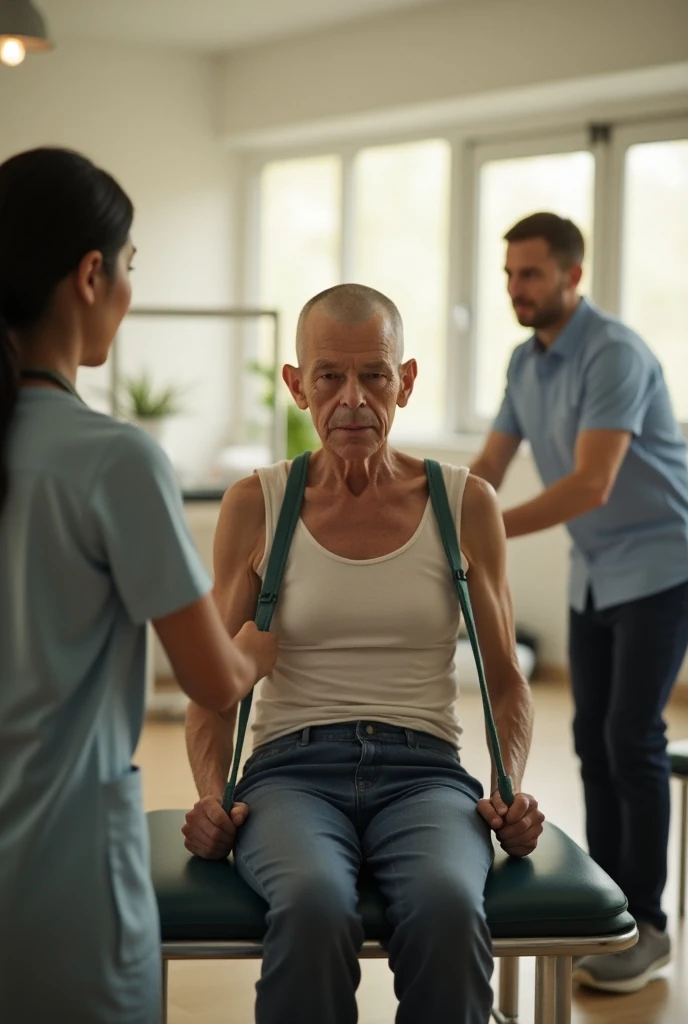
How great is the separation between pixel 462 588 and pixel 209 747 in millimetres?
408

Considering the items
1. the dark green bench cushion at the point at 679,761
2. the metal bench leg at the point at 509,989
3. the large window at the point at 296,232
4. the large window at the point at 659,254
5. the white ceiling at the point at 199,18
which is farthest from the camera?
the large window at the point at 296,232

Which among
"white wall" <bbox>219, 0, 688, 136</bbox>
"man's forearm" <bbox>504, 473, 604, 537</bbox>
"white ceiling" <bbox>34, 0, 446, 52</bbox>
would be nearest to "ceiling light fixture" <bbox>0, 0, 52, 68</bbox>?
"man's forearm" <bbox>504, 473, 604, 537</bbox>

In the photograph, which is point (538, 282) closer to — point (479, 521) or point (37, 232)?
point (479, 521)

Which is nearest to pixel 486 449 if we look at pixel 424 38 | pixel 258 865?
pixel 258 865

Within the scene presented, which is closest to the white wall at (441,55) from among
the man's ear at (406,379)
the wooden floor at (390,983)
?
the wooden floor at (390,983)

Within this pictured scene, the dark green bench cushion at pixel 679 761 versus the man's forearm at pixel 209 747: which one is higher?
the man's forearm at pixel 209 747

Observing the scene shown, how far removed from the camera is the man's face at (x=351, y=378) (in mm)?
1871

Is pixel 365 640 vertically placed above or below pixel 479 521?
below

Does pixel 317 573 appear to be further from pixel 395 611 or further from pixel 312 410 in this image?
pixel 312 410

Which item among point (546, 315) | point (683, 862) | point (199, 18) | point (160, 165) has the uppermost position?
point (199, 18)

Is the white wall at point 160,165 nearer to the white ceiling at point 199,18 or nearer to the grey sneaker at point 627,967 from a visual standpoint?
the white ceiling at point 199,18

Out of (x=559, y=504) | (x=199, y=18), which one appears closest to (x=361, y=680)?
(x=559, y=504)

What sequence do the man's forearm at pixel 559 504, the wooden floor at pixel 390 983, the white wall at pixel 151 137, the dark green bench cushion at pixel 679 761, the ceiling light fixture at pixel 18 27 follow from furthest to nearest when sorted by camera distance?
the white wall at pixel 151 137, the ceiling light fixture at pixel 18 27, the dark green bench cushion at pixel 679 761, the man's forearm at pixel 559 504, the wooden floor at pixel 390 983

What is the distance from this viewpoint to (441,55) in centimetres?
540
